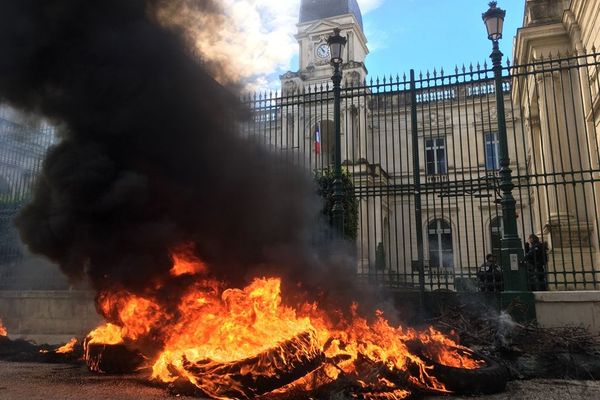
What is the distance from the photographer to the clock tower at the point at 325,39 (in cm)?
2369

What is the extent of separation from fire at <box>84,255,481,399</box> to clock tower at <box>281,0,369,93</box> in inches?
584

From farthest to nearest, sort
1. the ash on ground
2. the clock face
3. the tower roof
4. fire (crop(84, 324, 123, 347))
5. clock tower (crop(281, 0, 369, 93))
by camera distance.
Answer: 1. the tower roof
2. the clock face
3. clock tower (crop(281, 0, 369, 93))
4. fire (crop(84, 324, 123, 347))
5. the ash on ground

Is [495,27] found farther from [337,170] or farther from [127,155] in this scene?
[127,155]

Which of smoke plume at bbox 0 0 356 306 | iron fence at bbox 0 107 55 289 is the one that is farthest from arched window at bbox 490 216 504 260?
iron fence at bbox 0 107 55 289

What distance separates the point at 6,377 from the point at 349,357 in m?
4.23

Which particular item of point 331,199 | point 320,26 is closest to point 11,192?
point 331,199

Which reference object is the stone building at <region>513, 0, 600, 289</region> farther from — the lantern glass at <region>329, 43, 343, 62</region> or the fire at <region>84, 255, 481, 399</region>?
the fire at <region>84, 255, 481, 399</region>

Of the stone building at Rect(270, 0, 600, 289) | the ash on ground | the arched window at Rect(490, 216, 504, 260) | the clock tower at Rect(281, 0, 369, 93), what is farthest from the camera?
the clock tower at Rect(281, 0, 369, 93)

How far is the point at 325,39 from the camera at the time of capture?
2530 cm

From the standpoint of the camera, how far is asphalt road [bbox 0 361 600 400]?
15.2ft

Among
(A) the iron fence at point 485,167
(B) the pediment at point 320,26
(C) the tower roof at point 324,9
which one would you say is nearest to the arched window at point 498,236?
(A) the iron fence at point 485,167

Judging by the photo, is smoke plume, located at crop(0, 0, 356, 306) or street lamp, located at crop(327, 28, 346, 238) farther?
street lamp, located at crop(327, 28, 346, 238)

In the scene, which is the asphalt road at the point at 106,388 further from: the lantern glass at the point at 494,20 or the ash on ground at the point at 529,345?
the lantern glass at the point at 494,20

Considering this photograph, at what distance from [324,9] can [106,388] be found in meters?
30.4
